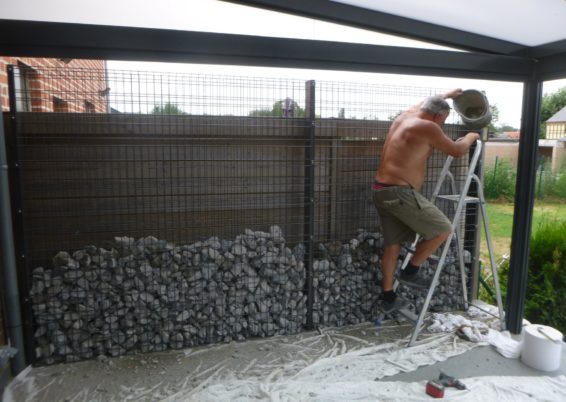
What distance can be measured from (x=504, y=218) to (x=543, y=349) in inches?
236

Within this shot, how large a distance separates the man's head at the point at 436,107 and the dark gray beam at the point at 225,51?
21cm

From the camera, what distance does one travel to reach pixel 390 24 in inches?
110

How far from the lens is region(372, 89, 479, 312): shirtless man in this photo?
294cm

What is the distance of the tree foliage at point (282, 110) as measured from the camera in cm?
320

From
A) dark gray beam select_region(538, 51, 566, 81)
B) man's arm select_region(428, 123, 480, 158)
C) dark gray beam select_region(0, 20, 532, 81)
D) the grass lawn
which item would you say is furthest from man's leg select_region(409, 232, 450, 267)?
the grass lawn

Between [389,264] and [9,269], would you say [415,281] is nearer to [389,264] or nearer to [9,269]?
[389,264]

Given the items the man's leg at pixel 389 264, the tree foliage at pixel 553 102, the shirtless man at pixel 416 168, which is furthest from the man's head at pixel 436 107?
the tree foliage at pixel 553 102

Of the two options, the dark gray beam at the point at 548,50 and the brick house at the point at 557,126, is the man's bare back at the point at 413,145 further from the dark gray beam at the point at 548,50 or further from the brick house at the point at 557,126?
the brick house at the point at 557,126

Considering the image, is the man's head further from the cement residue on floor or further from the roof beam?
the cement residue on floor

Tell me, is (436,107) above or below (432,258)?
above

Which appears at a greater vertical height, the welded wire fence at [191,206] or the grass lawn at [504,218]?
the welded wire fence at [191,206]

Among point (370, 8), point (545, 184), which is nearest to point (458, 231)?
point (370, 8)

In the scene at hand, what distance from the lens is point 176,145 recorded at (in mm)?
3006

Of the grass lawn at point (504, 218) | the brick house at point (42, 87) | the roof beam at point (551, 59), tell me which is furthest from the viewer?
the grass lawn at point (504, 218)
